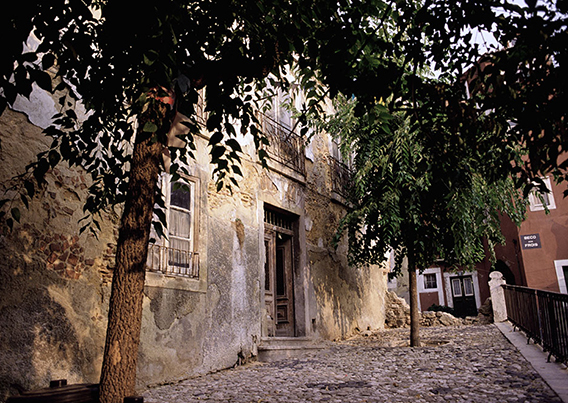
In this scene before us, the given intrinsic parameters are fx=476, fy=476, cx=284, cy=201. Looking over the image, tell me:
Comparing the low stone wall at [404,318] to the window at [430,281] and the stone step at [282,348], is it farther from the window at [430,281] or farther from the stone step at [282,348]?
the window at [430,281]

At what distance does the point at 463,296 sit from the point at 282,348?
72.8ft

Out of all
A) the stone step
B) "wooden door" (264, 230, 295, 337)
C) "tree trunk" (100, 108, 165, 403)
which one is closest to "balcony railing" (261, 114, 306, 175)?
"wooden door" (264, 230, 295, 337)

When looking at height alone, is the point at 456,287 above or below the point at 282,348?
above

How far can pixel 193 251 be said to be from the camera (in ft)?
22.7

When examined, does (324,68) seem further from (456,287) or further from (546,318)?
(456,287)

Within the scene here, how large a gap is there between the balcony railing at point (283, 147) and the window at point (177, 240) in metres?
2.42

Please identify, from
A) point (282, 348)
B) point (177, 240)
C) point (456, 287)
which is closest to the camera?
point (177, 240)

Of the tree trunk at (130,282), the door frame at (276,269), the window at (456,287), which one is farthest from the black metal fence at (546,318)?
the window at (456,287)

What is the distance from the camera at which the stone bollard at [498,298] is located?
493 inches

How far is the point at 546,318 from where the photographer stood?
6504 mm

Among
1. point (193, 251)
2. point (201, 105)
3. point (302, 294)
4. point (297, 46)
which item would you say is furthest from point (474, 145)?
point (302, 294)

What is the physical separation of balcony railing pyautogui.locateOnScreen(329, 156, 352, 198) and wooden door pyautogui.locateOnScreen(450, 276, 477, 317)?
1786 cm

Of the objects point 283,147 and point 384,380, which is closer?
point 384,380

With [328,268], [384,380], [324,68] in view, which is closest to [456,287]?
[328,268]
